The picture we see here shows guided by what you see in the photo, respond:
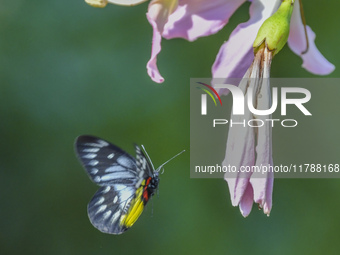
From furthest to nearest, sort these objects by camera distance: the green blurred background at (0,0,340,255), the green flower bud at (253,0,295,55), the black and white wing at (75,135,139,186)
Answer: the green blurred background at (0,0,340,255) < the black and white wing at (75,135,139,186) < the green flower bud at (253,0,295,55)

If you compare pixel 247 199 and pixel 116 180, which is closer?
pixel 247 199

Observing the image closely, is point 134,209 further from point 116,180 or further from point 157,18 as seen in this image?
point 157,18

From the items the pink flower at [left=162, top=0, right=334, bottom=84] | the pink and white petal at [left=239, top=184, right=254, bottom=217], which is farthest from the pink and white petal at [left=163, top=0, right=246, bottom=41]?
the pink and white petal at [left=239, top=184, right=254, bottom=217]

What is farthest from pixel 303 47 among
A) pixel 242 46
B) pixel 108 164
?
pixel 108 164

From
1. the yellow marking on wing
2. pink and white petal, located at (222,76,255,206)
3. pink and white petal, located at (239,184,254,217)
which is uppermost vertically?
pink and white petal, located at (222,76,255,206)

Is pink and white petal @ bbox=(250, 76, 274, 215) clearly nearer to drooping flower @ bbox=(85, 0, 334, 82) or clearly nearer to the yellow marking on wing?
drooping flower @ bbox=(85, 0, 334, 82)
